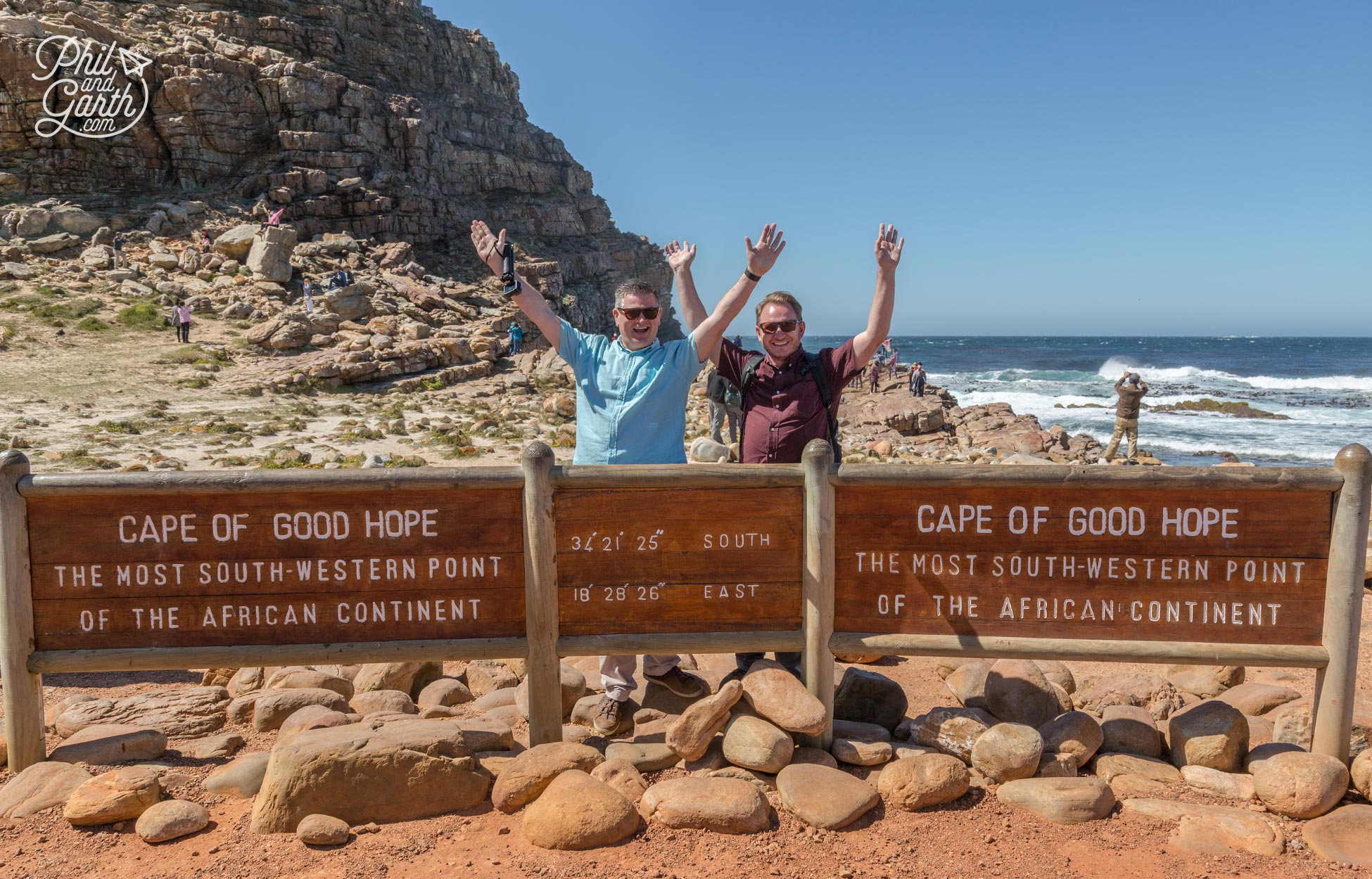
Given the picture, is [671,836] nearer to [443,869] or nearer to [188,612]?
[443,869]

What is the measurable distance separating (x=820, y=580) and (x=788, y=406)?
931 millimetres

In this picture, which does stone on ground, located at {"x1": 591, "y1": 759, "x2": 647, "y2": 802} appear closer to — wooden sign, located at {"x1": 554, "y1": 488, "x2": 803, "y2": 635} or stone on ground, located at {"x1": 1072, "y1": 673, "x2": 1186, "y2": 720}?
wooden sign, located at {"x1": 554, "y1": 488, "x2": 803, "y2": 635}

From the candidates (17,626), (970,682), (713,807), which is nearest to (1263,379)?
(970,682)

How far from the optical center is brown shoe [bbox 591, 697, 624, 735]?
153 inches

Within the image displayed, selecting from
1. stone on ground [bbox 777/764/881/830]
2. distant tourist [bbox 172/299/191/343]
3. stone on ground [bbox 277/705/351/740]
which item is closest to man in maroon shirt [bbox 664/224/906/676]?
stone on ground [bbox 777/764/881/830]

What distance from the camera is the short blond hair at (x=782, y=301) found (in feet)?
13.1

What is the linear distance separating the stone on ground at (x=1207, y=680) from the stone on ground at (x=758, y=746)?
10.8 ft

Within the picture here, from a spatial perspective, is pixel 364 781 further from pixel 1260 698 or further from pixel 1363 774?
pixel 1260 698

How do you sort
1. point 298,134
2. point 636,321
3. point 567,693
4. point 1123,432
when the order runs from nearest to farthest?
point 636,321 → point 567,693 → point 1123,432 → point 298,134

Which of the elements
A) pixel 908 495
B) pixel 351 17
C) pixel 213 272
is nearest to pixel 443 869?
pixel 908 495

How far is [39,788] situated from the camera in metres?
3.28

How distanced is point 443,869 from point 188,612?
164 cm

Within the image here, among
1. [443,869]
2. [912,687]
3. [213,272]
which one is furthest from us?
[213,272]

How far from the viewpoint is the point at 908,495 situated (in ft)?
11.1
